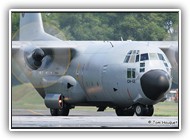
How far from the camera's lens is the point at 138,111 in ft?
66.4

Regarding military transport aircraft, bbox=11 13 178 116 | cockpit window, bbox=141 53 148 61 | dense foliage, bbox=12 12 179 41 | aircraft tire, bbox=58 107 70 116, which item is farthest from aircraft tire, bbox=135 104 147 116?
aircraft tire, bbox=58 107 70 116

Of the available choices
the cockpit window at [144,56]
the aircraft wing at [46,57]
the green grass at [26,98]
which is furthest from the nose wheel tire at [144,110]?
the aircraft wing at [46,57]

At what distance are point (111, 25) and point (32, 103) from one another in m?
3.08

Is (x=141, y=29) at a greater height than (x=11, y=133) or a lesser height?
greater

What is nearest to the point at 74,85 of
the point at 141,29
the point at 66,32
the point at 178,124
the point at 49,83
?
the point at 49,83

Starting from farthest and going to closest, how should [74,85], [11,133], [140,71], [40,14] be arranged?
[74,85]
[140,71]
[40,14]
[11,133]

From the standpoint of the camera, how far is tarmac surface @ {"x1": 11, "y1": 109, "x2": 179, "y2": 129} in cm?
1733

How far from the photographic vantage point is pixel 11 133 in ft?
55.7

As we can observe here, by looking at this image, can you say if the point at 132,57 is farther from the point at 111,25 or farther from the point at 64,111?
the point at 64,111

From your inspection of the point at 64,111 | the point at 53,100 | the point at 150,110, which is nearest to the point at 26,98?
the point at 53,100

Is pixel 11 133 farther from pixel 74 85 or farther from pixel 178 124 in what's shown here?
pixel 74 85

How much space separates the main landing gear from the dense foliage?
1.62m

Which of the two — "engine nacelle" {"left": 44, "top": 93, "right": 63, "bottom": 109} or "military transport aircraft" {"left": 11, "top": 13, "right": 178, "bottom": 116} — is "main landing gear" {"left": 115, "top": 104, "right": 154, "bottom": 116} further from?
"engine nacelle" {"left": 44, "top": 93, "right": 63, "bottom": 109}
